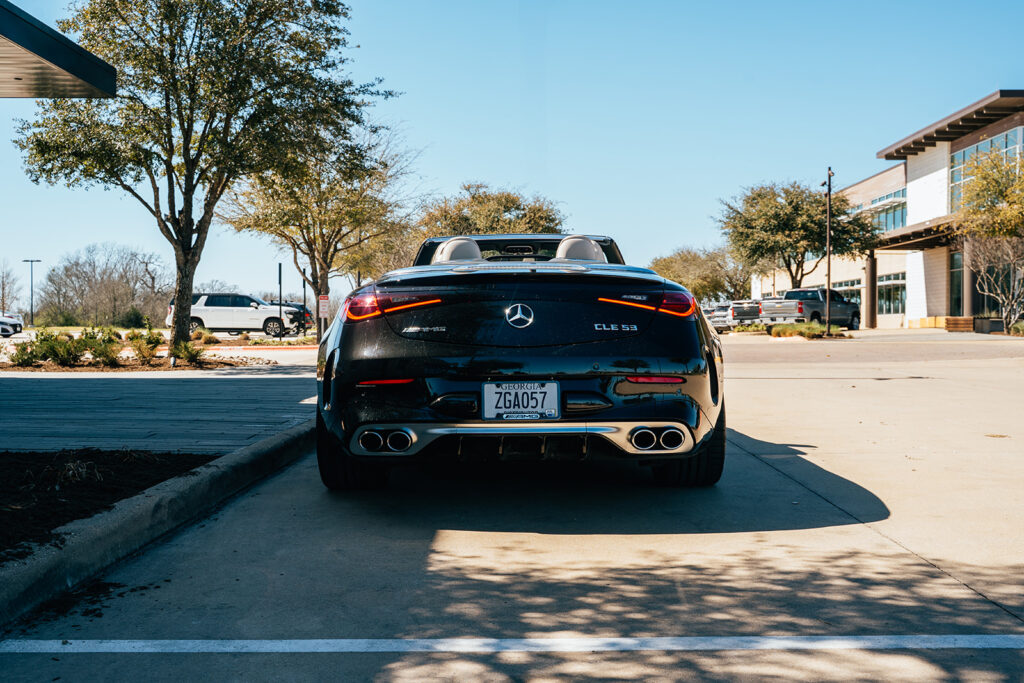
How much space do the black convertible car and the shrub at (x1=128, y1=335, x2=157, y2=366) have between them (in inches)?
544

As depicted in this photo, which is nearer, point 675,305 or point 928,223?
point 675,305

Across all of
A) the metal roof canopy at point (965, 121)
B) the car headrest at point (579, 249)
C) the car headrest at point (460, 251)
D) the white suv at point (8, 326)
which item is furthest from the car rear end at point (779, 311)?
the car headrest at point (460, 251)

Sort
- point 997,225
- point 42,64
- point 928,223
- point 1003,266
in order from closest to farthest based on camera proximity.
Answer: point 42,64, point 997,225, point 1003,266, point 928,223

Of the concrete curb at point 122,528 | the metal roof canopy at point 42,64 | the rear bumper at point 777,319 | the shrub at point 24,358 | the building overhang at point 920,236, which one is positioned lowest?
the concrete curb at point 122,528

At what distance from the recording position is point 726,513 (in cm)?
496

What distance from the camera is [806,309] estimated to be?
40.2 meters

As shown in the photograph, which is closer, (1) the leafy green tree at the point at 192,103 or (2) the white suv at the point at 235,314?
(1) the leafy green tree at the point at 192,103

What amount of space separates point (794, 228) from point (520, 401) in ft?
143

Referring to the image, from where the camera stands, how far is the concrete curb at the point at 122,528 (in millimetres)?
3352

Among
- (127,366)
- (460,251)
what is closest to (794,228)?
(127,366)

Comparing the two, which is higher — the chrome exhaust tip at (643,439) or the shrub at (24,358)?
the shrub at (24,358)

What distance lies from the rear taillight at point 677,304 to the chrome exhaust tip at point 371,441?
1563 millimetres

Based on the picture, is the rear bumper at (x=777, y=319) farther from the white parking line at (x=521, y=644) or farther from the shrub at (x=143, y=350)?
the white parking line at (x=521, y=644)

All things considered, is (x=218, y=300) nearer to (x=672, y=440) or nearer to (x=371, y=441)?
(x=371, y=441)
